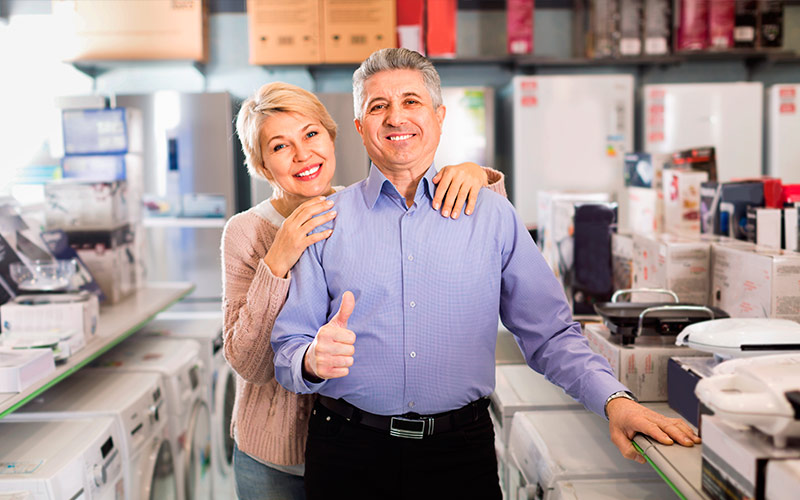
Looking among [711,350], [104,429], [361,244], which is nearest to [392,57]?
[361,244]

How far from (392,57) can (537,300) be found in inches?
23.7

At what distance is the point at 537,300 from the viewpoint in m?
1.49

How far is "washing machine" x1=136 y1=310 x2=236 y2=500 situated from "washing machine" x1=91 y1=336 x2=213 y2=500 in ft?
0.20

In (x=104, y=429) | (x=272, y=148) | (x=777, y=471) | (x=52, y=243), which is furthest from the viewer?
(x=52, y=243)

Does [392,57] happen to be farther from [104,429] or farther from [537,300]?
[104,429]

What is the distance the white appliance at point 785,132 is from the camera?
4.61 metres

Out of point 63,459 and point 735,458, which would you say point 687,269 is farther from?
point 63,459

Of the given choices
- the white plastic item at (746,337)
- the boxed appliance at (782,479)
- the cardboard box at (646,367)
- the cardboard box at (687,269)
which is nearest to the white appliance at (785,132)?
the cardboard box at (687,269)

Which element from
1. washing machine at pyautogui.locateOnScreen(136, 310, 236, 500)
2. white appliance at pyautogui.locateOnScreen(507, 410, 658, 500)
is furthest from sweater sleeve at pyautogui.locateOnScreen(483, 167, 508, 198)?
washing machine at pyautogui.locateOnScreen(136, 310, 236, 500)

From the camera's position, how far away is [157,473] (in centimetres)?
255

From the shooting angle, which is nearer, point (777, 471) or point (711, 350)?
point (777, 471)

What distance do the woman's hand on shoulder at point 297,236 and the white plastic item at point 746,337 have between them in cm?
84

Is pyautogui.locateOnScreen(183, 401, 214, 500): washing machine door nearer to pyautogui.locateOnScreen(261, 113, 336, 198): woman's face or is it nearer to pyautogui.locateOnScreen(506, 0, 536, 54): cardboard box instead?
pyautogui.locateOnScreen(261, 113, 336, 198): woman's face

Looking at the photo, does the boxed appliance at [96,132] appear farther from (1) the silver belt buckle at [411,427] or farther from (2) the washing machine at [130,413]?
(1) the silver belt buckle at [411,427]
